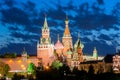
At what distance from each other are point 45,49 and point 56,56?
2.79m

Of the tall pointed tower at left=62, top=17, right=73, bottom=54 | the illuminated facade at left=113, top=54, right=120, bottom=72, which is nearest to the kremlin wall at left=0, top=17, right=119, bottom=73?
the tall pointed tower at left=62, top=17, right=73, bottom=54

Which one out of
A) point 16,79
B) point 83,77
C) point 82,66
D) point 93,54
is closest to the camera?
point 83,77

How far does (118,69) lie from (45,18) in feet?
80.4

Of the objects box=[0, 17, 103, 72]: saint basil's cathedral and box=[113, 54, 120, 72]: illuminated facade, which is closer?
box=[113, 54, 120, 72]: illuminated facade

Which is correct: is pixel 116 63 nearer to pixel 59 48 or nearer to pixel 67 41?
pixel 59 48

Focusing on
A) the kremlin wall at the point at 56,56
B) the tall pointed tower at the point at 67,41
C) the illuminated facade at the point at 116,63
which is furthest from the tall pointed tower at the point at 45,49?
the illuminated facade at the point at 116,63

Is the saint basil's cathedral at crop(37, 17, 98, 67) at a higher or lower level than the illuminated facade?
higher

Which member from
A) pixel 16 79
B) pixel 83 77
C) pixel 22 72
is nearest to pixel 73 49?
pixel 22 72

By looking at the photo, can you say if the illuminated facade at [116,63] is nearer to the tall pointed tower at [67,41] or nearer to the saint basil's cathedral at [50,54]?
the saint basil's cathedral at [50,54]

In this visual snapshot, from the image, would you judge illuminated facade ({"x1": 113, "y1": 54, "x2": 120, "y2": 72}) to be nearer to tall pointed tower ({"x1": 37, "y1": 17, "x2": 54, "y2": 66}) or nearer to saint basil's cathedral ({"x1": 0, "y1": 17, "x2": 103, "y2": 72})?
saint basil's cathedral ({"x1": 0, "y1": 17, "x2": 103, "y2": 72})

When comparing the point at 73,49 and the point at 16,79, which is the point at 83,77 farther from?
the point at 73,49

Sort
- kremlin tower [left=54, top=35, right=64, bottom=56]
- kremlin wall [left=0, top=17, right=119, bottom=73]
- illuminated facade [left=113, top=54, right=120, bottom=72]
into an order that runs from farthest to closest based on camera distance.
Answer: kremlin tower [left=54, top=35, right=64, bottom=56], kremlin wall [left=0, top=17, right=119, bottom=73], illuminated facade [left=113, top=54, right=120, bottom=72]

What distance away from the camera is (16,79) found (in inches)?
2798

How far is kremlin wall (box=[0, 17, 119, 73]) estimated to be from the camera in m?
96.0
